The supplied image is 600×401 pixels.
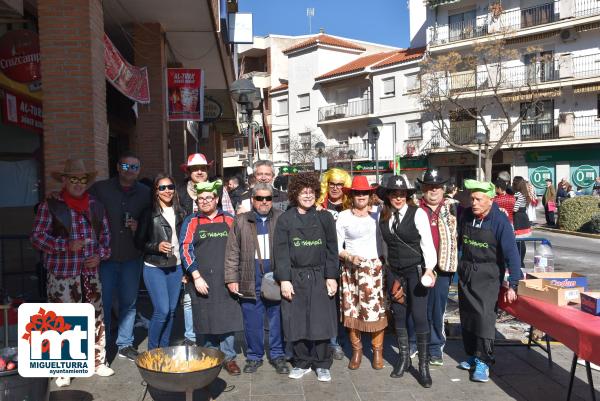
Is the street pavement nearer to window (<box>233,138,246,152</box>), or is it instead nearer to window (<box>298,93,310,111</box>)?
window (<box>298,93,310,111</box>)

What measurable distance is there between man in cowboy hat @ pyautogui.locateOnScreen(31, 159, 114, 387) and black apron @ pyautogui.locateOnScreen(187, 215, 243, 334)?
867mm

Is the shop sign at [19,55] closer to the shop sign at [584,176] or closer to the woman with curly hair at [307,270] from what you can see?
the woman with curly hair at [307,270]

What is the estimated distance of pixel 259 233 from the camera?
5.20 meters

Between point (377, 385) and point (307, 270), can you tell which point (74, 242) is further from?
point (377, 385)

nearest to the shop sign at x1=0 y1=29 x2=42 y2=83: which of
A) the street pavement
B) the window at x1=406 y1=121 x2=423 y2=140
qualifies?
the street pavement

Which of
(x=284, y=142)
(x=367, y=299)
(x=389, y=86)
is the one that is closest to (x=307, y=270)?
(x=367, y=299)

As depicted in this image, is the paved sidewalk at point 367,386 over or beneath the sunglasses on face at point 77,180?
beneath

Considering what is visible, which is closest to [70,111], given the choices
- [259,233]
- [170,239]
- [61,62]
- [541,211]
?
[61,62]

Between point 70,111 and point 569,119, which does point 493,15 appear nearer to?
point 569,119

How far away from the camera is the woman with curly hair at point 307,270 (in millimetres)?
5004

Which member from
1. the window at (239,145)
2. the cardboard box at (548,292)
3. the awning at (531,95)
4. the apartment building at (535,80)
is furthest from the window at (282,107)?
the cardboard box at (548,292)

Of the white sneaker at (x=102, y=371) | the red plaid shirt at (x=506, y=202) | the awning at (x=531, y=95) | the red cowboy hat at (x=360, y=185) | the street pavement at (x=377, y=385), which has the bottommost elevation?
the street pavement at (x=377, y=385)

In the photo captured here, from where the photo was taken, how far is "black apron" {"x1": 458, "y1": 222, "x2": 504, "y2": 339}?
4902 millimetres
